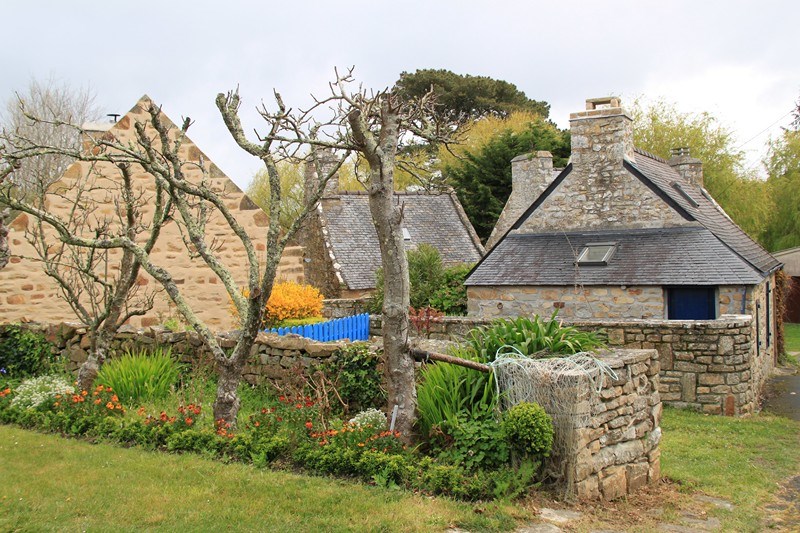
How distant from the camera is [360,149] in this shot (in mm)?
7133

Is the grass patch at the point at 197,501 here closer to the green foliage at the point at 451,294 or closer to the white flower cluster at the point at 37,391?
the white flower cluster at the point at 37,391

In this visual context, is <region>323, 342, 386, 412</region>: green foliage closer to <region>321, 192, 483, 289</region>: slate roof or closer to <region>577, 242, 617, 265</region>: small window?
<region>577, 242, 617, 265</region>: small window

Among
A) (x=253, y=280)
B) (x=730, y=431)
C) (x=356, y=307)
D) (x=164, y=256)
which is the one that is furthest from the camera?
(x=356, y=307)

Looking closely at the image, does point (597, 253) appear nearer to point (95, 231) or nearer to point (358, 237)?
point (358, 237)

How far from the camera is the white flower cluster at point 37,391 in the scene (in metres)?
9.46

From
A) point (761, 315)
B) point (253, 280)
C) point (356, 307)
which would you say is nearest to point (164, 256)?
point (356, 307)

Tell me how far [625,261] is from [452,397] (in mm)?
9748

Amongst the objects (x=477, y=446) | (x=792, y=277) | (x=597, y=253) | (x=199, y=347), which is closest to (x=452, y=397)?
(x=477, y=446)

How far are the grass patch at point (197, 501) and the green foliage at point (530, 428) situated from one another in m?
0.68

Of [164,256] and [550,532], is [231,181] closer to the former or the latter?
[164,256]

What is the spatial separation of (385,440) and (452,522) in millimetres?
1432

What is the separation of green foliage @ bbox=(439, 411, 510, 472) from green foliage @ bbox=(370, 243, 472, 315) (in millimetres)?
12516

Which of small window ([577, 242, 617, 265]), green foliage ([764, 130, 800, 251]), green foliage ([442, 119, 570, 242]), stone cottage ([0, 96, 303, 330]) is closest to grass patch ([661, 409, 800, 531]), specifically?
small window ([577, 242, 617, 265])

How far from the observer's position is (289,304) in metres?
14.7
